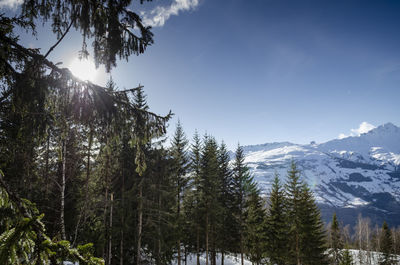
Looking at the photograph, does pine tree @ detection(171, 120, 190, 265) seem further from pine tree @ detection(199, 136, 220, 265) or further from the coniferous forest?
pine tree @ detection(199, 136, 220, 265)

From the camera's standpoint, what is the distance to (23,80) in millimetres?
3328

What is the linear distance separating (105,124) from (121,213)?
12.4 metres

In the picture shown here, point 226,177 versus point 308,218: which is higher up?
point 226,177

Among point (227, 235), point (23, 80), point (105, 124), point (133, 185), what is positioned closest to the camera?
point (23, 80)

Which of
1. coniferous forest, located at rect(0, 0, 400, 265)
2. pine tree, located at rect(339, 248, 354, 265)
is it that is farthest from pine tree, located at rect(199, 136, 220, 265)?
pine tree, located at rect(339, 248, 354, 265)

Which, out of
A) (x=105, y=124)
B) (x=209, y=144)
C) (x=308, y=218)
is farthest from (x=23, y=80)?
(x=308, y=218)

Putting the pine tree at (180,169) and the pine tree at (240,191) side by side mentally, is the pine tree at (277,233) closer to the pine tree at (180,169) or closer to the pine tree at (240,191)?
the pine tree at (240,191)

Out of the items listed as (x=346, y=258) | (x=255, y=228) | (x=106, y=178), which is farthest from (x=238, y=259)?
(x=106, y=178)

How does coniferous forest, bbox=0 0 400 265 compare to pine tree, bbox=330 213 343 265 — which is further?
pine tree, bbox=330 213 343 265

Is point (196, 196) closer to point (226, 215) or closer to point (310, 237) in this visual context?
point (226, 215)

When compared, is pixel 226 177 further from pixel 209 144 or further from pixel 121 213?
pixel 121 213

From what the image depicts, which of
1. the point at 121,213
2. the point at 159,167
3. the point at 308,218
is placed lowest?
the point at 308,218

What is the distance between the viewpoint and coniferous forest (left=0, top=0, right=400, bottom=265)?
3.47 metres

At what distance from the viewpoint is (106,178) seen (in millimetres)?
13961
